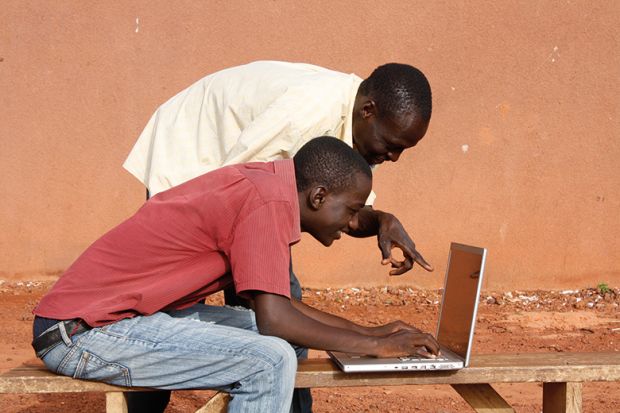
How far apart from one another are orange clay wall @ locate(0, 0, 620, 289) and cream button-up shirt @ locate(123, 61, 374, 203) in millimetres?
3573

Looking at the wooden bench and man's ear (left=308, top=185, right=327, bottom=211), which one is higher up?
man's ear (left=308, top=185, right=327, bottom=211)

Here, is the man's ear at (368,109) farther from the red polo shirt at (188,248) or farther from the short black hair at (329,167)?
the red polo shirt at (188,248)

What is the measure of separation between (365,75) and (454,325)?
421cm

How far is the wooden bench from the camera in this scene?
257 cm

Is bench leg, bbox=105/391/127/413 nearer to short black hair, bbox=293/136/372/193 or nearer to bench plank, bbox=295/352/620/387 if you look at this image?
bench plank, bbox=295/352/620/387

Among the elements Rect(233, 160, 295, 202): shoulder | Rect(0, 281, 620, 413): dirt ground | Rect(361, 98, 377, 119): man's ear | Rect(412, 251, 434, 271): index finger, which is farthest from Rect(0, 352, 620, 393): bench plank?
Rect(0, 281, 620, 413): dirt ground

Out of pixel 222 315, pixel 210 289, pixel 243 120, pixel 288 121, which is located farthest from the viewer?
pixel 243 120

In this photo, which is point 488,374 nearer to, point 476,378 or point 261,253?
point 476,378

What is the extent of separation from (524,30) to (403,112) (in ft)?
14.3

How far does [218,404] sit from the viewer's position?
2.55 metres

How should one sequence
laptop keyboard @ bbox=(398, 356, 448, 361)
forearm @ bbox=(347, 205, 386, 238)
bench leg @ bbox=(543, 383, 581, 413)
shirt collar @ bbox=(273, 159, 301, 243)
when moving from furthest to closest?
forearm @ bbox=(347, 205, 386, 238)
bench leg @ bbox=(543, 383, 581, 413)
laptop keyboard @ bbox=(398, 356, 448, 361)
shirt collar @ bbox=(273, 159, 301, 243)

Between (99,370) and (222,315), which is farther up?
(222,315)

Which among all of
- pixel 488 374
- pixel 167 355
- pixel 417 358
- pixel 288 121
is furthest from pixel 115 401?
pixel 488 374

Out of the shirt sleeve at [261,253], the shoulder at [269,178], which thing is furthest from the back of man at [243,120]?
the shirt sleeve at [261,253]
